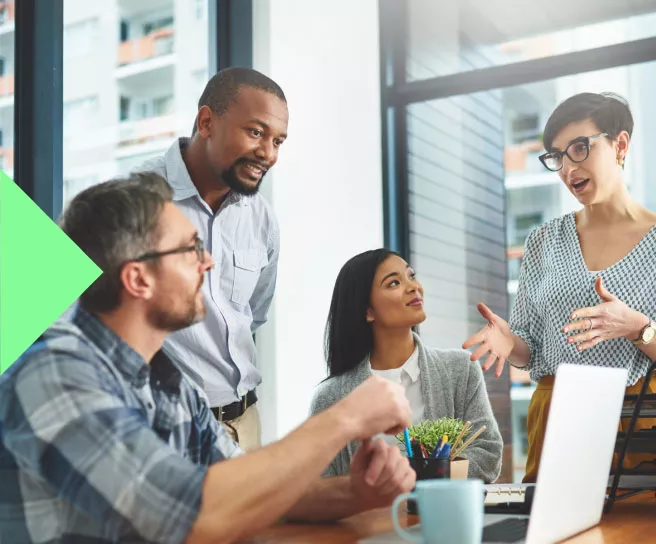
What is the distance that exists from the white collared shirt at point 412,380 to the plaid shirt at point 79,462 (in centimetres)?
144

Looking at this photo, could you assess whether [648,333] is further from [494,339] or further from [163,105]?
[163,105]

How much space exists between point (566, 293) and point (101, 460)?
4.52 feet

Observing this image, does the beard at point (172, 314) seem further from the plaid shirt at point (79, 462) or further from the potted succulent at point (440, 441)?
the potted succulent at point (440, 441)

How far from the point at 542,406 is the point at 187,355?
1.00m

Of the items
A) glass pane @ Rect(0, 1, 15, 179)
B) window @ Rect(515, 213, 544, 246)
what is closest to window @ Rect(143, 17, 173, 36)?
glass pane @ Rect(0, 1, 15, 179)

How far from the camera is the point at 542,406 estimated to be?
2.12 meters

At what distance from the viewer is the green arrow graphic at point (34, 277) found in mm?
1348

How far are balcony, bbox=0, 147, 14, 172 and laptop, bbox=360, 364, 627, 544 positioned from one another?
1834 millimetres

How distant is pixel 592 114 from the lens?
2168 mm

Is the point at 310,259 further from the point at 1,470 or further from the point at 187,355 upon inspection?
the point at 1,470

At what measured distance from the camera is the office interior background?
3420mm

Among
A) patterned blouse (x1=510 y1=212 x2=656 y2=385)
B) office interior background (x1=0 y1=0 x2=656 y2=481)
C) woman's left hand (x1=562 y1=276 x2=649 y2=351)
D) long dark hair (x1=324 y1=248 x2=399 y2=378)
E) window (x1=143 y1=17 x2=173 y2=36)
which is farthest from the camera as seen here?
office interior background (x1=0 y1=0 x2=656 y2=481)

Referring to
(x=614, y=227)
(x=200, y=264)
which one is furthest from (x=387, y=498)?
(x=614, y=227)

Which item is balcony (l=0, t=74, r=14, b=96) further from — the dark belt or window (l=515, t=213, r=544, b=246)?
window (l=515, t=213, r=544, b=246)
